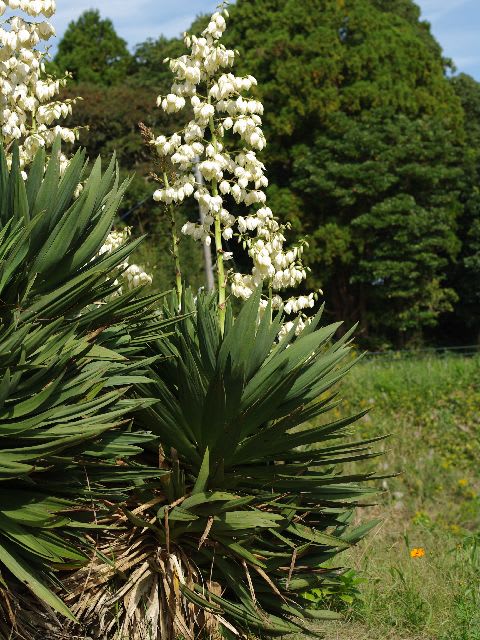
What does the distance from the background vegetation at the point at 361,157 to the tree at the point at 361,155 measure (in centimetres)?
4

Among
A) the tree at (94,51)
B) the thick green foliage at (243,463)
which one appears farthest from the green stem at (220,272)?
the tree at (94,51)

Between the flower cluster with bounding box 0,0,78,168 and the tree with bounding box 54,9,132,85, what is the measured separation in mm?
28568

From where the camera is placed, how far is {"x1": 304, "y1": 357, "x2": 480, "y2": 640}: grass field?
15.3ft

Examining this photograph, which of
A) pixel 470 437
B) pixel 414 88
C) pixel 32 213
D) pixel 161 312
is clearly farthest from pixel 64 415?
pixel 414 88

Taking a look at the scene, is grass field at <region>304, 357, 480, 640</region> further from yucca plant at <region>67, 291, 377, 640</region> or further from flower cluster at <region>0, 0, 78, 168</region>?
flower cluster at <region>0, 0, 78, 168</region>

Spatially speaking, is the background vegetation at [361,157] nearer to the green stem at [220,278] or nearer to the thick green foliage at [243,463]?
the green stem at [220,278]

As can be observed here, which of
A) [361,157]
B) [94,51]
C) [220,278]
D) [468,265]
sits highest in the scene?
[94,51]

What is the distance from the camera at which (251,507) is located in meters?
3.72

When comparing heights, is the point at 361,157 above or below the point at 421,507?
above

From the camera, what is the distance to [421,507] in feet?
33.5

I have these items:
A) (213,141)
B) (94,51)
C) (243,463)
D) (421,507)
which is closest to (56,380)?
(243,463)

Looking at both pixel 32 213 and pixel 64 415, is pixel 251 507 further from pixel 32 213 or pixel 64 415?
pixel 32 213

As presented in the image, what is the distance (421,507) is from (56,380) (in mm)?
7745

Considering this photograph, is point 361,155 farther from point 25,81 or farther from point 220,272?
point 220,272
